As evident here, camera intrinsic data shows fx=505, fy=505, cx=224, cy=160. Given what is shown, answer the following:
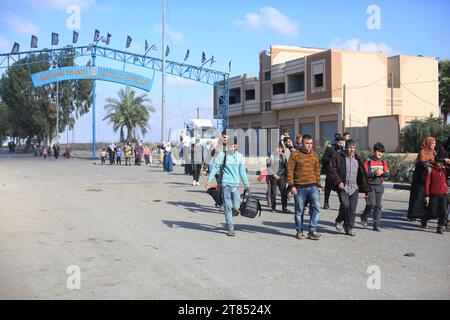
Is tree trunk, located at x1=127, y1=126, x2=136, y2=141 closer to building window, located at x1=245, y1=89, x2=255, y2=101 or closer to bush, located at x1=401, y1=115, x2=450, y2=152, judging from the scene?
building window, located at x1=245, y1=89, x2=255, y2=101

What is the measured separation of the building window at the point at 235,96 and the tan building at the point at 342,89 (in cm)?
660

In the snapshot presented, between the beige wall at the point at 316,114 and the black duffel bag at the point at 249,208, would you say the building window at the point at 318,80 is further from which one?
the black duffel bag at the point at 249,208

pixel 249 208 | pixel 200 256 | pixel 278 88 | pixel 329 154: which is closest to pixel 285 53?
pixel 278 88

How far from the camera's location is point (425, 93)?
4400 cm

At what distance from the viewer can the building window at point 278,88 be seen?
47.9 meters

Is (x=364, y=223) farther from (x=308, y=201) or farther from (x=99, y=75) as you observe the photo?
(x=99, y=75)

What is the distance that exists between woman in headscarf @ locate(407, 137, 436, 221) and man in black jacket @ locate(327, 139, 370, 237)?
1033 millimetres

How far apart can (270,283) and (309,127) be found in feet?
129

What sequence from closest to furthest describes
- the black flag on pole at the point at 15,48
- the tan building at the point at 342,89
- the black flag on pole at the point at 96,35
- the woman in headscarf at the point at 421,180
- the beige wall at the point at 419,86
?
the woman in headscarf at the point at 421,180 → the black flag on pole at the point at 15,48 → the black flag on pole at the point at 96,35 → the tan building at the point at 342,89 → the beige wall at the point at 419,86

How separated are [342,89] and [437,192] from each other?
32103 mm

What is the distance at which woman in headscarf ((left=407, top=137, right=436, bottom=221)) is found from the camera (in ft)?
30.1

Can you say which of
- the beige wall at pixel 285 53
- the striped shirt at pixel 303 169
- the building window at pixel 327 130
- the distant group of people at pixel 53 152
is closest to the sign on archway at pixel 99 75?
the distant group of people at pixel 53 152
